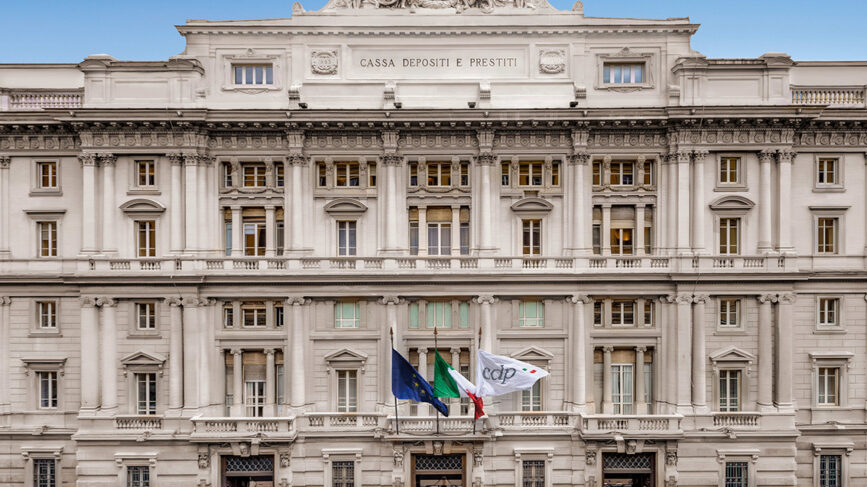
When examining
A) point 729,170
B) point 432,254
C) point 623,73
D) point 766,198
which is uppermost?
point 623,73

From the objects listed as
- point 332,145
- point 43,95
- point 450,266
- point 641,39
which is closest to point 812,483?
point 450,266

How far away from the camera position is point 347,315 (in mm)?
31984

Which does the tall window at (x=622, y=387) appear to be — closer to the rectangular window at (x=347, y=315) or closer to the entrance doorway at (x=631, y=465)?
the entrance doorway at (x=631, y=465)

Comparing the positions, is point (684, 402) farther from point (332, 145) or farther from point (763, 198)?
point (332, 145)

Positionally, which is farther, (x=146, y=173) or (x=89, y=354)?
(x=146, y=173)

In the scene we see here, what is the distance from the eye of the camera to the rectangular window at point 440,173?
32.1 metres

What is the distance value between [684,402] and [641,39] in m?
18.2

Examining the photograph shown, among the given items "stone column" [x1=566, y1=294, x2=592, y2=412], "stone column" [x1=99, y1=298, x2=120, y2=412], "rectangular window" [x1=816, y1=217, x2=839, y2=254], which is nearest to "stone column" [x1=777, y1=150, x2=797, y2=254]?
"rectangular window" [x1=816, y1=217, x2=839, y2=254]

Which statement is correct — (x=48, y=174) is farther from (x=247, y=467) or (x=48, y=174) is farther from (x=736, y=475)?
(x=736, y=475)

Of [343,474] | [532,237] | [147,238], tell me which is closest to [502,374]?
[532,237]

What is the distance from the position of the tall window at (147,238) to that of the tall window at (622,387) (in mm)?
23839

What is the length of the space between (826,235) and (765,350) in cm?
689

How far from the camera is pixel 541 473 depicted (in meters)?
31.3

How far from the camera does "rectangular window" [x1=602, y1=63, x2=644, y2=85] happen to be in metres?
32.3
